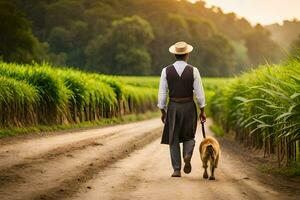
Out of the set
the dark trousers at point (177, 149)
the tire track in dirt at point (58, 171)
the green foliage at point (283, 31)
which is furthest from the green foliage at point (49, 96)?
the green foliage at point (283, 31)

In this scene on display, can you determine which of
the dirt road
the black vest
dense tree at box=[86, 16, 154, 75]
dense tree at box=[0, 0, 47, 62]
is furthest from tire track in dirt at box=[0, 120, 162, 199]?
dense tree at box=[86, 16, 154, 75]

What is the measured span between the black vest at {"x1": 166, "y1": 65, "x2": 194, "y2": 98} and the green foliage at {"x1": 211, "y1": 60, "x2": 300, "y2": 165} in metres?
1.24

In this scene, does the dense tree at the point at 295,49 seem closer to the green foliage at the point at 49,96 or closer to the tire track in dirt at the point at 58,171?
the tire track in dirt at the point at 58,171

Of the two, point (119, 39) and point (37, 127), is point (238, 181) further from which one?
point (119, 39)

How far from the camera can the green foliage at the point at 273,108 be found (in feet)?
34.9

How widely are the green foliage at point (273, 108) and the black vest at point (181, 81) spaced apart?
124cm

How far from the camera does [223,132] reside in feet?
88.3

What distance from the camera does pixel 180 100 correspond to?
10648 mm

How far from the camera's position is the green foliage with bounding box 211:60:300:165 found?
1064 cm

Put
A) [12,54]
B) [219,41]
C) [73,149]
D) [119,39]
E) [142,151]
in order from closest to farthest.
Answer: [73,149]
[142,151]
[12,54]
[119,39]
[219,41]

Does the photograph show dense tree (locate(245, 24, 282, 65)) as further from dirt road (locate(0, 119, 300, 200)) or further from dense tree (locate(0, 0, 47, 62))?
dirt road (locate(0, 119, 300, 200))

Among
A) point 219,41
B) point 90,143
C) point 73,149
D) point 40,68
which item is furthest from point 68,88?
point 219,41

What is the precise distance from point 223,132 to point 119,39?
227 ft

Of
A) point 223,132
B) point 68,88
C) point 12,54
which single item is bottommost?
point 223,132
